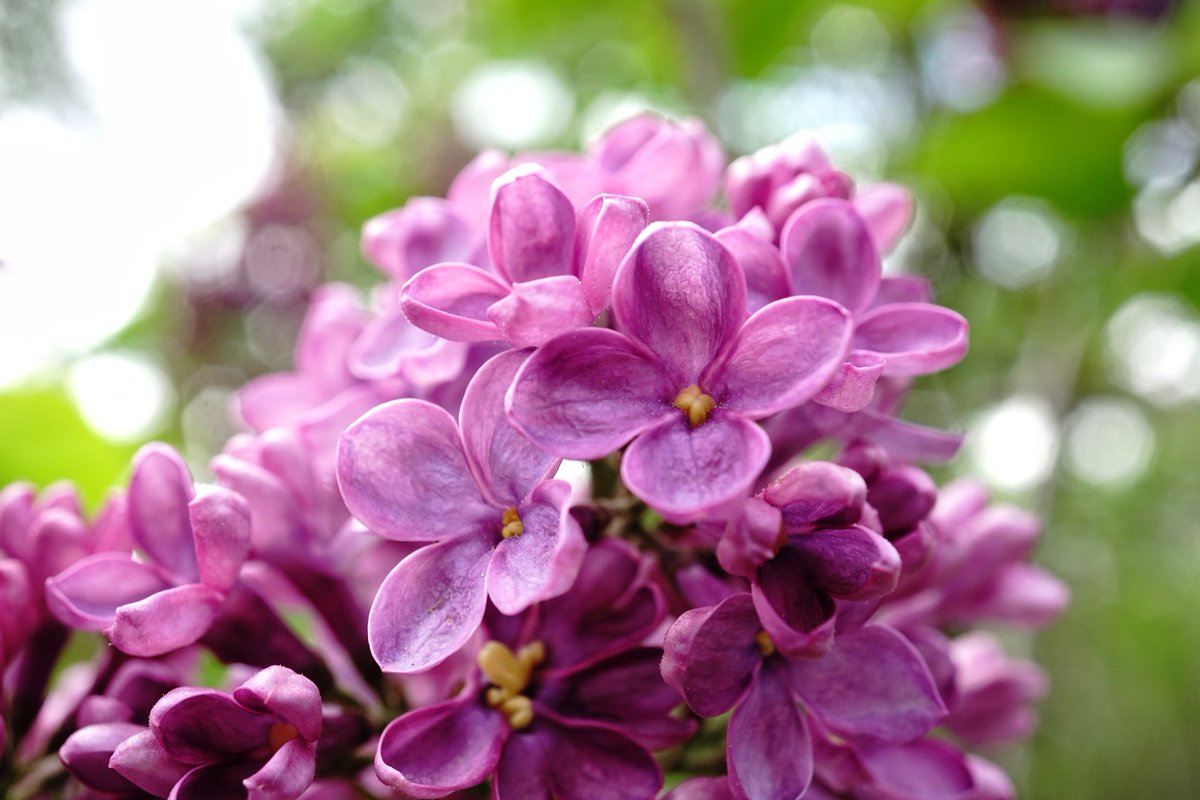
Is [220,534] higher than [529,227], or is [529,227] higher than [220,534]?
[529,227]

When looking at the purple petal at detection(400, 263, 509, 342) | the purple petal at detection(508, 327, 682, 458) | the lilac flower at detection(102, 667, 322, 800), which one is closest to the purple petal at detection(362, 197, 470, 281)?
the purple petal at detection(400, 263, 509, 342)

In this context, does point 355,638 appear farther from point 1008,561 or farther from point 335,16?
point 335,16

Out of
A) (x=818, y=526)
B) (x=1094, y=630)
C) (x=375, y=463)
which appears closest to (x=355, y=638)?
(x=375, y=463)

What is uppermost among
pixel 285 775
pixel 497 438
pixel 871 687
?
pixel 497 438

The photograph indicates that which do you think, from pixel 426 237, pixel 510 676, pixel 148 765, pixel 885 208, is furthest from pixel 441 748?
pixel 885 208

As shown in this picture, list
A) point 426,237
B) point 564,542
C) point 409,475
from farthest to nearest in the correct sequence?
point 426,237 → point 409,475 → point 564,542

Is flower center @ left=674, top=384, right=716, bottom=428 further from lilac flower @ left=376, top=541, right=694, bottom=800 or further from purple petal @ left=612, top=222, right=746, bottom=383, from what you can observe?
lilac flower @ left=376, top=541, right=694, bottom=800

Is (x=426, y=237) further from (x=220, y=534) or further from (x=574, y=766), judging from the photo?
(x=574, y=766)
